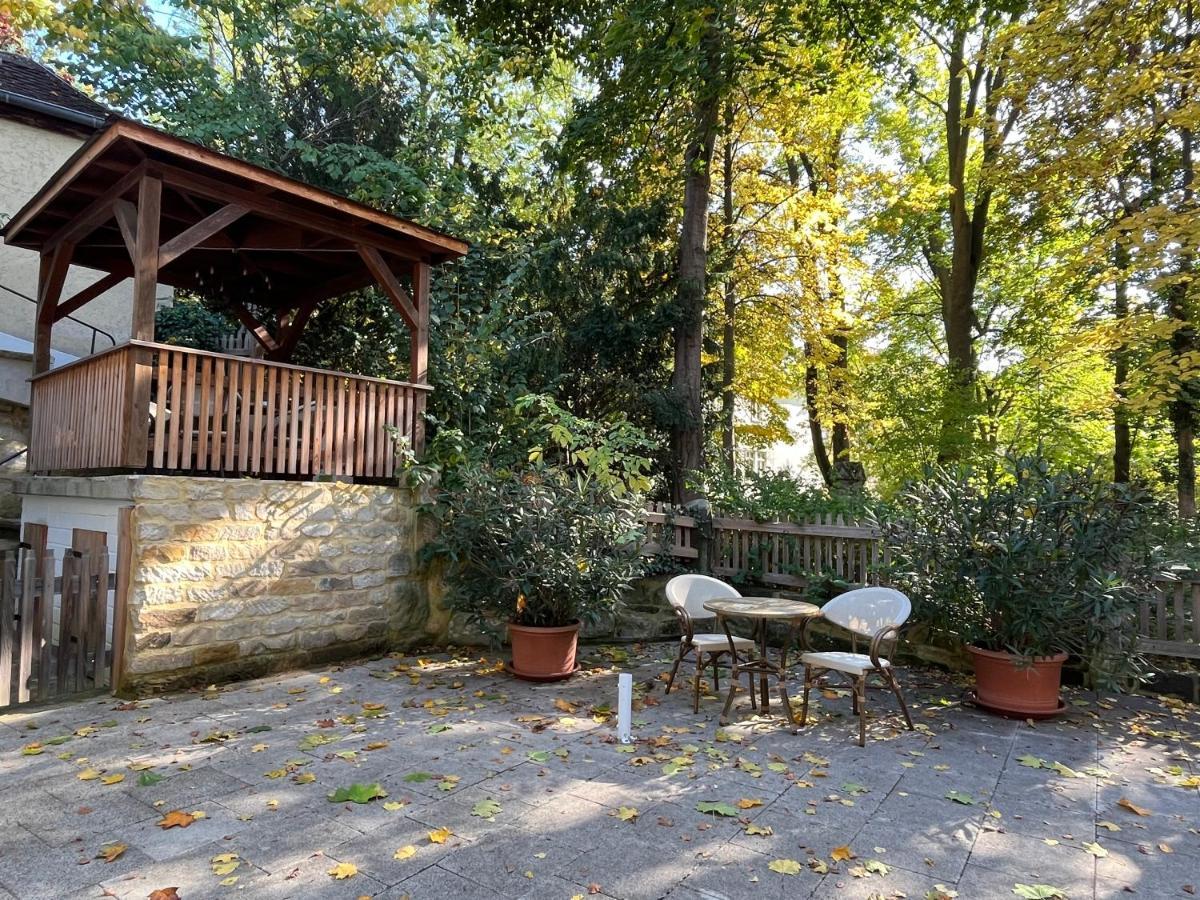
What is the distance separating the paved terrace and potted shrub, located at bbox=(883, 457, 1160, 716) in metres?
0.36

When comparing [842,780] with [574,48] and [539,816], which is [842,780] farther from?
[574,48]

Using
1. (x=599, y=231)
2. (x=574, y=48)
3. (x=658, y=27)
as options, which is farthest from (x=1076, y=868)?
(x=574, y=48)

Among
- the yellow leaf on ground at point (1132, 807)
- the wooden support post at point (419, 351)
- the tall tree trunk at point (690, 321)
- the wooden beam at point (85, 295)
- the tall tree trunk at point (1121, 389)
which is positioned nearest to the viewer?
the yellow leaf on ground at point (1132, 807)

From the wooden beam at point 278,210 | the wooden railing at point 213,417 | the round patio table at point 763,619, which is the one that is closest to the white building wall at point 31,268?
the wooden railing at point 213,417

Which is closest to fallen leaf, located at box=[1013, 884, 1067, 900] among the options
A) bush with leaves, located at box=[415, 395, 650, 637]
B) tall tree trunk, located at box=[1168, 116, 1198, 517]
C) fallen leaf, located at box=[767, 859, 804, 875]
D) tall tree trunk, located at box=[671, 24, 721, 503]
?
fallen leaf, located at box=[767, 859, 804, 875]

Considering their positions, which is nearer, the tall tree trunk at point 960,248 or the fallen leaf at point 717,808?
the fallen leaf at point 717,808

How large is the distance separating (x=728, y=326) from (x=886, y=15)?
5346 millimetres

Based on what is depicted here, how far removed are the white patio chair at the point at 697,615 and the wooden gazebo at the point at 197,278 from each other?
2.94 metres

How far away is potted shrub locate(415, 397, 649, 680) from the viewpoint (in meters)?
5.23

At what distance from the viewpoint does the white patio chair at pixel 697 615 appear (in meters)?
4.78

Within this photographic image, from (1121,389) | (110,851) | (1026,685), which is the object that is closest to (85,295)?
(110,851)

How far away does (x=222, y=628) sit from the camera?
5051mm

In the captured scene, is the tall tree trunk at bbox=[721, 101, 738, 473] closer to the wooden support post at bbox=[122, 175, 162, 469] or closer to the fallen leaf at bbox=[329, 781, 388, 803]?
the wooden support post at bbox=[122, 175, 162, 469]

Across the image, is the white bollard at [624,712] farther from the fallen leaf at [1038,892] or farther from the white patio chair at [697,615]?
the fallen leaf at [1038,892]
